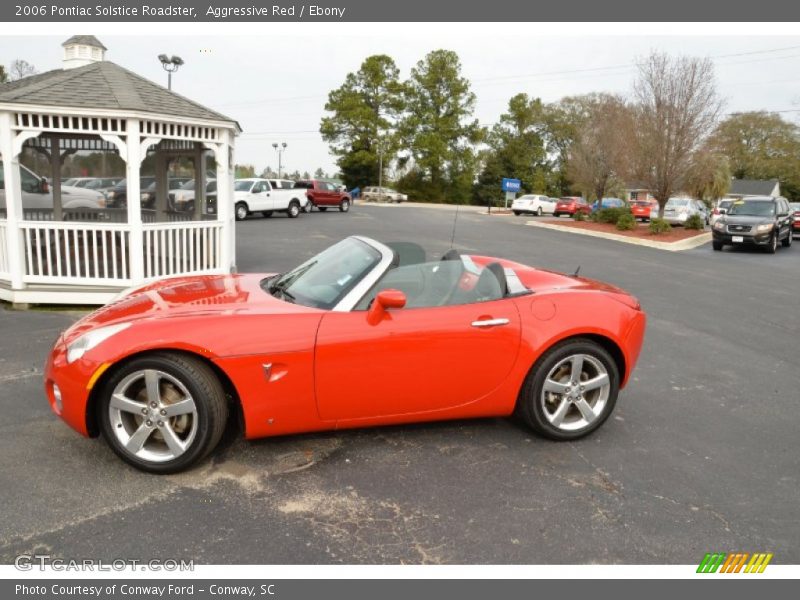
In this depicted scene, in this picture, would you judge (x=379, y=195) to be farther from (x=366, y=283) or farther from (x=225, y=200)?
(x=366, y=283)

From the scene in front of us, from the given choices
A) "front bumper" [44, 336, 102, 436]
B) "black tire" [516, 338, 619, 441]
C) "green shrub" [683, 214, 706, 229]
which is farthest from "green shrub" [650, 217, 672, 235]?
"front bumper" [44, 336, 102, 436]

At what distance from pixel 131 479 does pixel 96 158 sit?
9956 mm

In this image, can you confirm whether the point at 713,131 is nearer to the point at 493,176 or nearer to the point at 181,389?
the point at 181,389

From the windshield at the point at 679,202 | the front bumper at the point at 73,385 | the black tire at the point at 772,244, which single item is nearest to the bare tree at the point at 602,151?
the windshield at the point at 679,202

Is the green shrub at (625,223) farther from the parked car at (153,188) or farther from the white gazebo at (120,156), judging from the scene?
the white gazebo at (120,156)

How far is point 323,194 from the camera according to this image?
112 ft

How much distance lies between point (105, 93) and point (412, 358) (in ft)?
23.6

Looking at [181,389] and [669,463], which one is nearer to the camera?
[181,389]

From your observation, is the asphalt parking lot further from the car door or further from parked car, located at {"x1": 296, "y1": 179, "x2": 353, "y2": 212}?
parked car, located at {"x1": 296, "y1": 179, "x2": 353, "y2": 212}

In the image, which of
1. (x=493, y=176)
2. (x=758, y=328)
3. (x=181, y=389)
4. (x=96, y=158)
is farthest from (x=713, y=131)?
(x=493, y=176)

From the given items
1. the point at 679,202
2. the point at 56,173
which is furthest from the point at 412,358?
the point at 679,202

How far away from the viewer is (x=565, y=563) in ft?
9.18

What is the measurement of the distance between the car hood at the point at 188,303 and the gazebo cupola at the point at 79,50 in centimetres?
835

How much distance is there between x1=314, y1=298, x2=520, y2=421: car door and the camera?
3.56 metres
